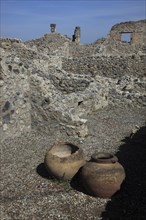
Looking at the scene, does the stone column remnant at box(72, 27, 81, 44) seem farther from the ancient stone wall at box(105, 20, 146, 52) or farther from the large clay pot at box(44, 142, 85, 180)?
the large clay pot at box(44, 142, 85, 180)

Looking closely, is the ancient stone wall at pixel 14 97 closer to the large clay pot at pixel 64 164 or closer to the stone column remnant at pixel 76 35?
the large clay pot at pixel 64 164

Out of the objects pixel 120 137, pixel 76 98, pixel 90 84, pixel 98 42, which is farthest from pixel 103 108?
pixel 98 42

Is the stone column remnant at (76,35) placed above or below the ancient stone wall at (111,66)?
above

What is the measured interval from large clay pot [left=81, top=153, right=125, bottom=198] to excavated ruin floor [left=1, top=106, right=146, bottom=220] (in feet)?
0.64

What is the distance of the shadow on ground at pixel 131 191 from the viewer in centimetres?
725

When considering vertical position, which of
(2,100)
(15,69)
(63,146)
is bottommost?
(63,146)

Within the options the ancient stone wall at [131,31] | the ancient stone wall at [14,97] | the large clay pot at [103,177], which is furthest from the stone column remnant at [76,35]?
the large clay pot at [103,177]

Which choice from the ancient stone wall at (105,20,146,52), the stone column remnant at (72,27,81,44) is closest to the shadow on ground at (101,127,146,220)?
the ancient stone wall at (105,20,146,52)

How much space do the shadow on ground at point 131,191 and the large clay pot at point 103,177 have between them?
11.1 inches

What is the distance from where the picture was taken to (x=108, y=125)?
13.9 metres

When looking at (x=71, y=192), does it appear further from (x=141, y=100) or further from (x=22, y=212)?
(x=141, y=100)

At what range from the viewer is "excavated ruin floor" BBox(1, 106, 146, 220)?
289 inches

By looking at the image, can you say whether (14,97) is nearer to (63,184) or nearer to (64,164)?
(64,164)

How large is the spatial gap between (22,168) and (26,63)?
16.2 ft
